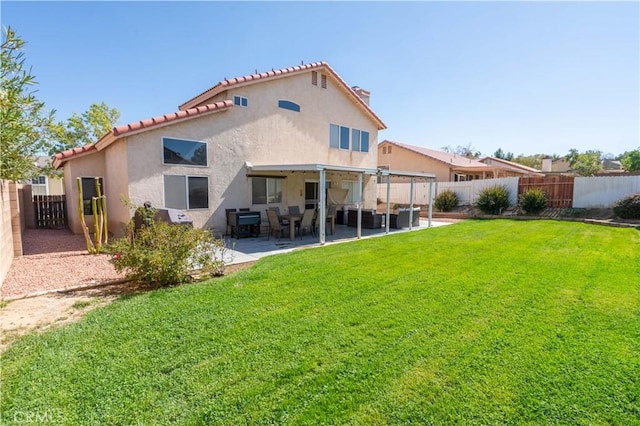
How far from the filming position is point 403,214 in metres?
15.8

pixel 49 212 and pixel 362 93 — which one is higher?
pixel 362 93

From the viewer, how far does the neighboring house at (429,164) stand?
30703 mm

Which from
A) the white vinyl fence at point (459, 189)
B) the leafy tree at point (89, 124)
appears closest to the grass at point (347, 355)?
the white vinyl fence at point (459, 189)

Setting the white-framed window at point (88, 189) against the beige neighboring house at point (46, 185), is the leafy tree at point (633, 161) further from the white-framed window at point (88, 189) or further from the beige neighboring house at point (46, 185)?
the beige neighboring house at point (46, 185)

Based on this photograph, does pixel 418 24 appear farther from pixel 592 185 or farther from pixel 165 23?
pixel 592 185

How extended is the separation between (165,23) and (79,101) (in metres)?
22.6

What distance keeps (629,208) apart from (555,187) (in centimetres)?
485

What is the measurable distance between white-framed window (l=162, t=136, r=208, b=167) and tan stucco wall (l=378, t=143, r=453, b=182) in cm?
2459

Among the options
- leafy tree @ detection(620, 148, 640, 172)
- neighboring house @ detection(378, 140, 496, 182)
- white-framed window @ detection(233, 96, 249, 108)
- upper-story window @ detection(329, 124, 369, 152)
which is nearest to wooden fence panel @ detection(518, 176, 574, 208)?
neighboring house @ detection(378, 140, 496, 182)

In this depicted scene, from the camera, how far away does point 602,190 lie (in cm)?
1848

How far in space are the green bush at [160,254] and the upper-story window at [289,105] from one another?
9777mm

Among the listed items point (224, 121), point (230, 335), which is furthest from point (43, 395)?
point (224, 121)

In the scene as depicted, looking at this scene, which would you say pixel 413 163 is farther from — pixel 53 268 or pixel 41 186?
pixel 41 186

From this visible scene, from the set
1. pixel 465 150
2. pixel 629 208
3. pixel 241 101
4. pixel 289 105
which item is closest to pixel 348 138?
pixel 289 105
